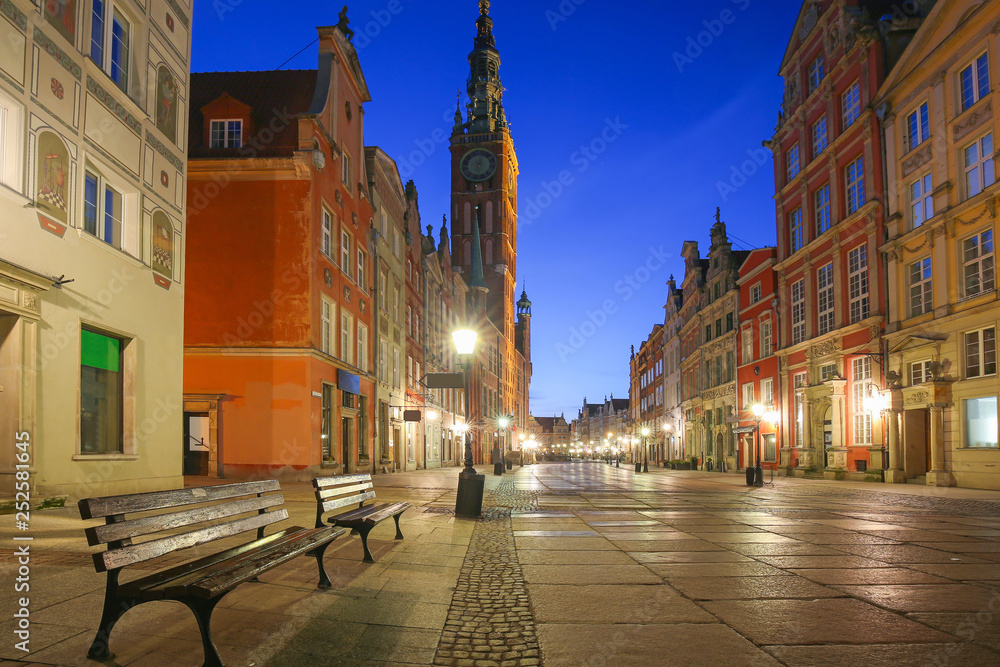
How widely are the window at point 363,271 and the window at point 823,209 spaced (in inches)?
750

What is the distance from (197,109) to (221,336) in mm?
7780

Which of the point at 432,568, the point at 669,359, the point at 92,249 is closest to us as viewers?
the point at 432,568

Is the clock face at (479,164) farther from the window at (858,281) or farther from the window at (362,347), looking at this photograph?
the window at (858,281)

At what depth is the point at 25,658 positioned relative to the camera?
157 inches

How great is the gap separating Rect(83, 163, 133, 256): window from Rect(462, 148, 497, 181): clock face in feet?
239

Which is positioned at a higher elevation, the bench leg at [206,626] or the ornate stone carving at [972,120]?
the ornate stone carving at [972,120]

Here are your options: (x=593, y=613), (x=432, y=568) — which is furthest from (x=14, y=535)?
(x=593, y=613)

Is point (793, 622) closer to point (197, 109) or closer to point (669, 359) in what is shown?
point (197, 109)

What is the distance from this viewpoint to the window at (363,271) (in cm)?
3042

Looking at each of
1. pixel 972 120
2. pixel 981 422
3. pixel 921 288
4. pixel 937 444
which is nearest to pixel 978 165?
pixel 972 120

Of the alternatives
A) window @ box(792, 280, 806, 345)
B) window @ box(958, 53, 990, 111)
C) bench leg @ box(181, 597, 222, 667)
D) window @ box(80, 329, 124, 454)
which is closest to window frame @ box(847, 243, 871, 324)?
window @ box(792, 280, 806, 345)

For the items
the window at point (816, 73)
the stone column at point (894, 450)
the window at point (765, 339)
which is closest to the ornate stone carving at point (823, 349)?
the stone column at point (894, 450)

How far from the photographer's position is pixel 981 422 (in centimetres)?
2252

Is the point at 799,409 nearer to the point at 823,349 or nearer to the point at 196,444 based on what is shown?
the point at 823,349
